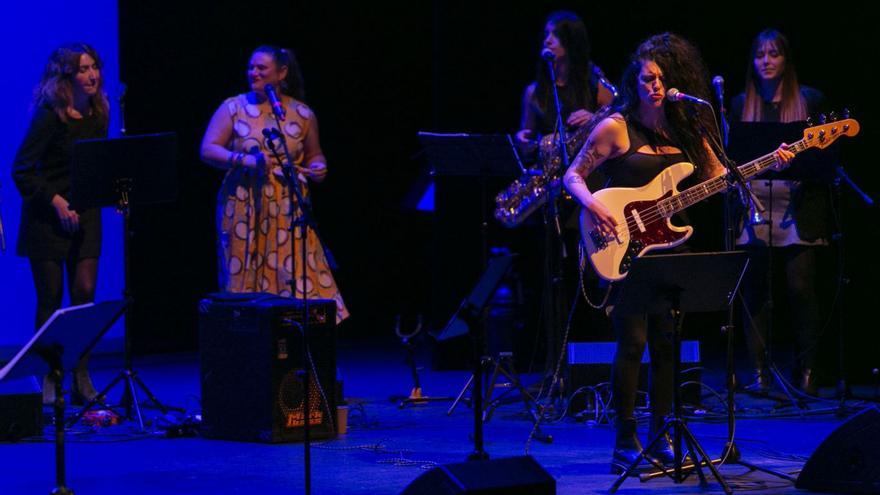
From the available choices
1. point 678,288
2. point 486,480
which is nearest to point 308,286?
point 678,288

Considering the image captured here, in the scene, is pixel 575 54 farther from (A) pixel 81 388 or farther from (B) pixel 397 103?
(B) pixel 397 103

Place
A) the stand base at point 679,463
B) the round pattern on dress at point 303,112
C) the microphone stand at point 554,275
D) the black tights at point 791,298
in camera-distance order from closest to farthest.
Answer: the stand base at point 679,463, the microphone stand at point 554,275, the round pattern on dress at point 303,112, the black tights at point 791,298

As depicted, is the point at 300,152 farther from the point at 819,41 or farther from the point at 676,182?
the point at 819,41

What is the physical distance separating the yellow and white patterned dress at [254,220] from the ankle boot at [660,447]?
8.89 feet

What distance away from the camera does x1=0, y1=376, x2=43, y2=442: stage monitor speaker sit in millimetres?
7090

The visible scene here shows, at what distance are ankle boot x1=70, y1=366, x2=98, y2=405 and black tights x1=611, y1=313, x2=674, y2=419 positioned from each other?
3.54 metres

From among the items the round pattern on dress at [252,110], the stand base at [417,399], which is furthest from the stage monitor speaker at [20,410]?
the stand base at [417,399]

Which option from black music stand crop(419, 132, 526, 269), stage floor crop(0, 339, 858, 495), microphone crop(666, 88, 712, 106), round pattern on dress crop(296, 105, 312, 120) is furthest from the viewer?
round pattern on dress crop(296, 105, 312, 120)

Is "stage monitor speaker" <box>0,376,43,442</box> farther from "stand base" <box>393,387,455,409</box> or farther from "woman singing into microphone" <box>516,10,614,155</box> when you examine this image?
"woman singing into microphone" <box>516,10,614,155</box>

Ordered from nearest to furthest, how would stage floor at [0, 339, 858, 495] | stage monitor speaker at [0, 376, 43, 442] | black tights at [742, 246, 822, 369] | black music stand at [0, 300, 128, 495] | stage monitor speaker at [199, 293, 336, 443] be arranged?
black music stand at [0, 300, 128, 495]
stage floor at [0, 339, 858, 495]
stage monitor speaker at [199, 293, 336, 443]
stage monitor speaker at [0, 376, 43, 442]
black tights at [742, 246, 822, 369]

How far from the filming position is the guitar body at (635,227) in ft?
19.9

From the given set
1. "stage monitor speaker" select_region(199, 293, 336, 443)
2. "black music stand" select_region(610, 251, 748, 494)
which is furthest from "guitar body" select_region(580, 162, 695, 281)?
"stage monitor speaker" select_region(199, 293, 336, 443)

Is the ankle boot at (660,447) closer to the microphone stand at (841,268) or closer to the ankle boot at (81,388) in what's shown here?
the microphone stand at (841,268)

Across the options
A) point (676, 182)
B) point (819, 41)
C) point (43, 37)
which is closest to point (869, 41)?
point (819, 41)
